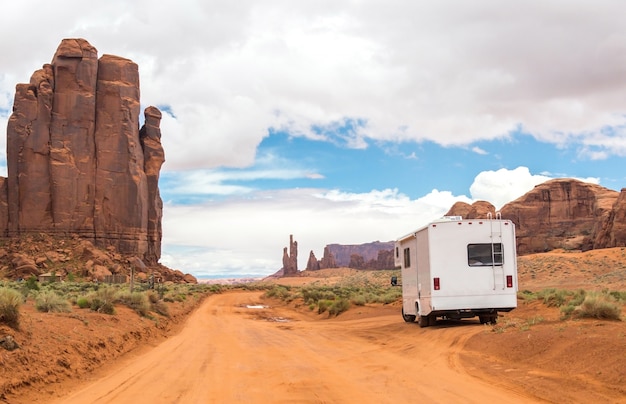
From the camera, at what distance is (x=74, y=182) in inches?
3243

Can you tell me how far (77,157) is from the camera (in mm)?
83188

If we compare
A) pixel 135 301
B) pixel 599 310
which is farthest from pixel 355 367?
pixel 135 301

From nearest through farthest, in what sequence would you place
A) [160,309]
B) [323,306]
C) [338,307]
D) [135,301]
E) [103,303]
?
[103,303]
[135,301]
[160,309]
[338,307]
[323,306]

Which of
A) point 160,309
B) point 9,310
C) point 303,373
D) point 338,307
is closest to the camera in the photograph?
point 303,373

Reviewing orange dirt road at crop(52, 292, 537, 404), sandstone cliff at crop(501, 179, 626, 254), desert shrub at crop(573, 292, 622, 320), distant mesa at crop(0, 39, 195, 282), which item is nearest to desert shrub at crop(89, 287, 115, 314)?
orange dirt road at crop(52, 292, 537, 404)

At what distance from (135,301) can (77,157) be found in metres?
66.3

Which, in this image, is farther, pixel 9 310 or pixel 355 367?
pixel 355 367

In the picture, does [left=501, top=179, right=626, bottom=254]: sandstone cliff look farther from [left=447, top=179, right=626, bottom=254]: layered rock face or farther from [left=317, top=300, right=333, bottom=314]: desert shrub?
[left=317, top=300, right=333, bottom=314]: desert shrub

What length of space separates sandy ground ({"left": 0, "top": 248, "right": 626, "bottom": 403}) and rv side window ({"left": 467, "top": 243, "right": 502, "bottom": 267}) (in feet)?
6.55

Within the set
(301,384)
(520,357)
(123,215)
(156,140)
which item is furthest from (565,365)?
(156,140)

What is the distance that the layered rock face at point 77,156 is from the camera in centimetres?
8131

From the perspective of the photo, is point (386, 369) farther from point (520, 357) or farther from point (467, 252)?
point (467, 252)

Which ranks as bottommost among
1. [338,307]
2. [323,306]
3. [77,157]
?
[323,306]

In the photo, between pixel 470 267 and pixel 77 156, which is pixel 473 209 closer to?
pixel 77 156
